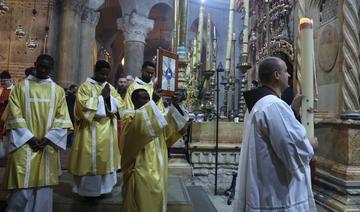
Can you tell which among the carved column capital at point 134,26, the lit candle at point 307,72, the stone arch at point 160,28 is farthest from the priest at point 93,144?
the stone arch at point 160,28

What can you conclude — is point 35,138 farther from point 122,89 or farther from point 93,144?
point 122,89

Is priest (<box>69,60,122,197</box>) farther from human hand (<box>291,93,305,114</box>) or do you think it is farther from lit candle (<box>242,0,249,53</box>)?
human hand (<box>291,93,305,114</box>)

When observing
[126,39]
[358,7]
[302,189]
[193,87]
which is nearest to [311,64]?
[302,189]

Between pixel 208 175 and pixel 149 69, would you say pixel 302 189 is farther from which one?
pixel 208 175

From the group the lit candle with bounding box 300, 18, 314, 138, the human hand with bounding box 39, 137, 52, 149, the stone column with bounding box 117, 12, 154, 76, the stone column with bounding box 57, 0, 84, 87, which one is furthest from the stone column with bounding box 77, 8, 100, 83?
the lit candle with bounding box 300, 18, 314, 138

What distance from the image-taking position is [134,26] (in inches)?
547

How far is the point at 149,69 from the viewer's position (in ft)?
13.7

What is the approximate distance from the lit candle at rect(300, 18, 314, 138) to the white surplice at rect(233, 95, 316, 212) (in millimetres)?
93

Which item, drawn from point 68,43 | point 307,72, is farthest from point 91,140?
point 68,43

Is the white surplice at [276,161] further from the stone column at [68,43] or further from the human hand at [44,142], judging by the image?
the stone column at [68,43]

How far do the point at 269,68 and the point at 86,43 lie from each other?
1010cm

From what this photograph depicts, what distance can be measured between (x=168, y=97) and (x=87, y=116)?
1.12 meters

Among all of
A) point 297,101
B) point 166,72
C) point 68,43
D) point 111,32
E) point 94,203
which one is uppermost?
point 111,32

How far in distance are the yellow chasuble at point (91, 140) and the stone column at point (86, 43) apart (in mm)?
7439
